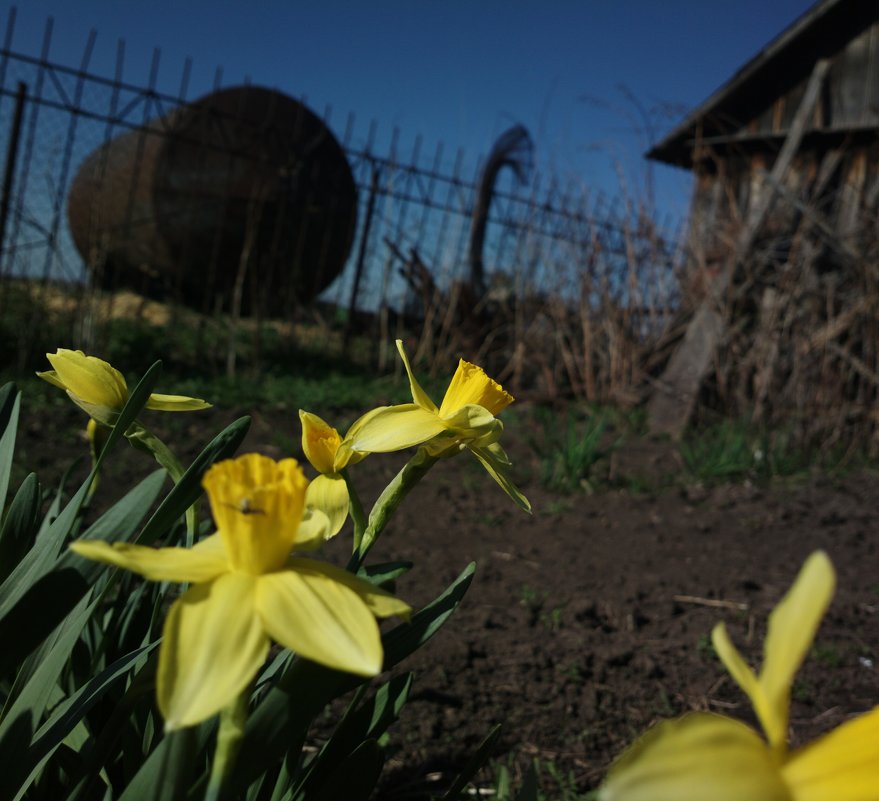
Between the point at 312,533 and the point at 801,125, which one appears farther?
the point at 801,125

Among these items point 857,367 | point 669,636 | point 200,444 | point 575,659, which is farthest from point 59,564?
point 857,367

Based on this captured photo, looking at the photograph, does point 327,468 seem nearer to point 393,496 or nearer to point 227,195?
point 393,496

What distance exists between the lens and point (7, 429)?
0.87 metres

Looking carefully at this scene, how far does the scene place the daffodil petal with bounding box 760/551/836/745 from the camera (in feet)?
1.08

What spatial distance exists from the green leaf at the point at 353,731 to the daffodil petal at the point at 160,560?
39cm

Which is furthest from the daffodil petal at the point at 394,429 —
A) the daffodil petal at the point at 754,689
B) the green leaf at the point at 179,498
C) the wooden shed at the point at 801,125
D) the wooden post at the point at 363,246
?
the wooden post at the point at 363,246

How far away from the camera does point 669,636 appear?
216cm

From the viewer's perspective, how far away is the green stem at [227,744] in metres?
0.46

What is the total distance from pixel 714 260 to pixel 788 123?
114 inches

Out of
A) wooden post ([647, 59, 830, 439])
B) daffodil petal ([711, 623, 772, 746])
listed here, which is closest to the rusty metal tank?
wooden post ([647, 59, 830, 439])

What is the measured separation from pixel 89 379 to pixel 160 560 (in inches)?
13.5

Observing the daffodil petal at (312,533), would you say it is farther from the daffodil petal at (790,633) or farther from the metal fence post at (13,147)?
the metal fence post at (13,147)

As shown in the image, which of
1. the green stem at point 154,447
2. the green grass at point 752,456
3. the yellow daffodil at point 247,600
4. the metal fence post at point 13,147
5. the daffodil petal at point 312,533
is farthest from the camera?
the metal fence post at point 13,147

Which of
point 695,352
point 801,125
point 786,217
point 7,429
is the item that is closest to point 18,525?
point 7,429
